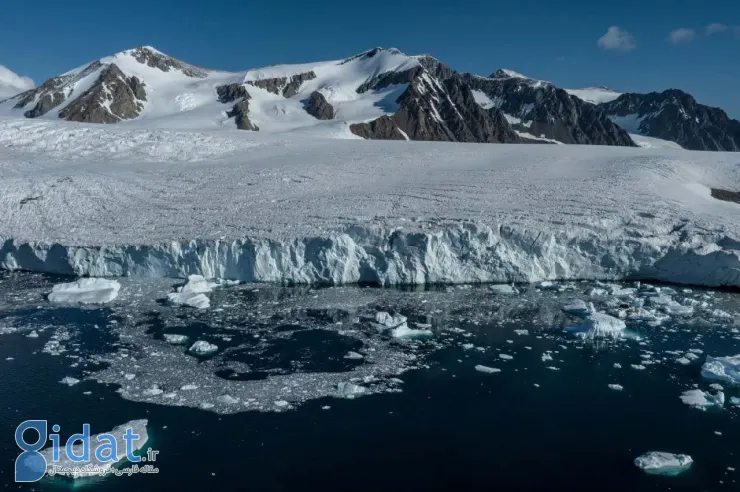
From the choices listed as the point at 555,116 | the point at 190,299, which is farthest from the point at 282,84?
the point at 190,299

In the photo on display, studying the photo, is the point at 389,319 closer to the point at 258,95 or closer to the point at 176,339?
the point at 176,339

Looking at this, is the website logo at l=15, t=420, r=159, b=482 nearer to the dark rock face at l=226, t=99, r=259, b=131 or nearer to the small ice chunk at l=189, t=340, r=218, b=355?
the small ice chunk at l=189, t=340, r=218, b=355

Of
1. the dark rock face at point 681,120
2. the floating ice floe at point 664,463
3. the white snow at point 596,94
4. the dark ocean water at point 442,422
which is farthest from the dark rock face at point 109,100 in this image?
the white snow at point 596,94

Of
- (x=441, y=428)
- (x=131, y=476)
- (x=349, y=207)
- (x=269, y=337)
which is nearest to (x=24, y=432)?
(x=131, y=476)

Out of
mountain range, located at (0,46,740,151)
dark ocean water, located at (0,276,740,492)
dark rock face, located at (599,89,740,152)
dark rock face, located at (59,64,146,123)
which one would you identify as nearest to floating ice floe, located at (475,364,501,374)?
dark ocean water, located at (0,276,740,492)

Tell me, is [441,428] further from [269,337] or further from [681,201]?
[681,201]
